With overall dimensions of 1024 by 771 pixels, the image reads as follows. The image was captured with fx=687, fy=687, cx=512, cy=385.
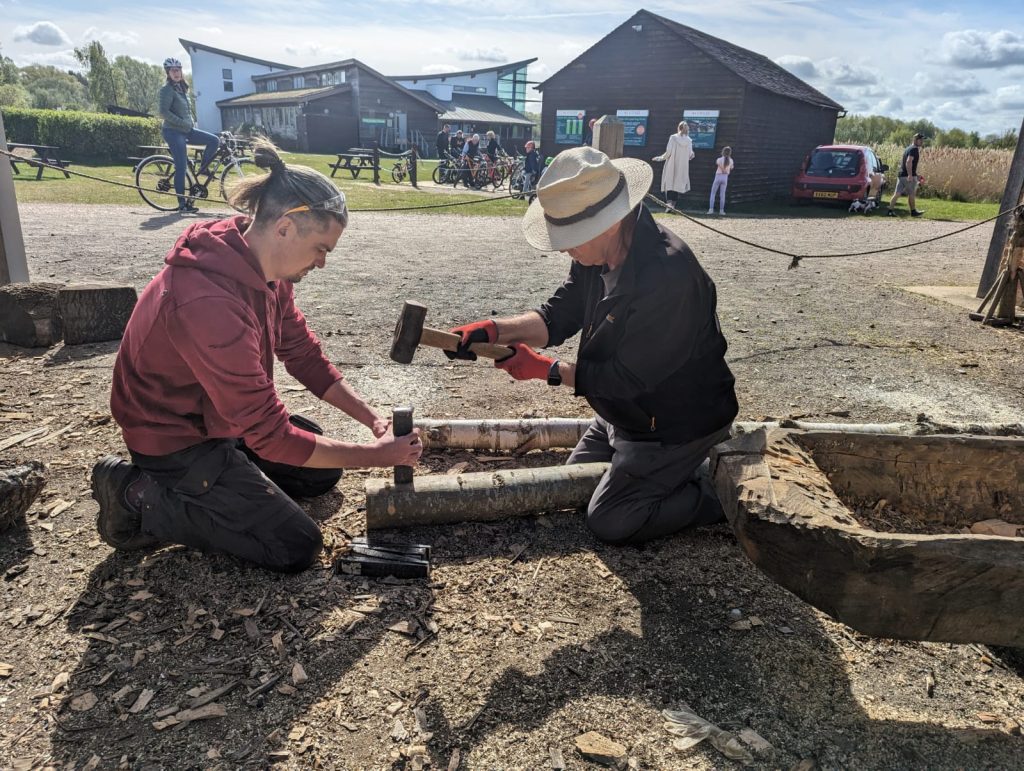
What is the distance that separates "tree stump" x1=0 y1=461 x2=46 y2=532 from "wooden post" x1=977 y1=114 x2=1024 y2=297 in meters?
8.89

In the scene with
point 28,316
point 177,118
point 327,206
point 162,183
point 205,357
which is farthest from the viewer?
point 162,183

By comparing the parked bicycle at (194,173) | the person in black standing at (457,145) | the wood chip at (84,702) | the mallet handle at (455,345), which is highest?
the person in black standing at (457,145)

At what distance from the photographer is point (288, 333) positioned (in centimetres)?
330

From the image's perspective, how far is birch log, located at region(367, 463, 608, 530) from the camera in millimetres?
3176

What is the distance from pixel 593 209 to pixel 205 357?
5.39 feet

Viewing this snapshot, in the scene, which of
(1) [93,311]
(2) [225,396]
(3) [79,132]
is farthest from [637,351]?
(3) [79,132]

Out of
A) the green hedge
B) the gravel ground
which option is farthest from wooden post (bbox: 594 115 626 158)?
the green hedge

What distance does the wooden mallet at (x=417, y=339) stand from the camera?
10.3ft

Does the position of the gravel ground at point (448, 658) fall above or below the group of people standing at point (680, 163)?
below

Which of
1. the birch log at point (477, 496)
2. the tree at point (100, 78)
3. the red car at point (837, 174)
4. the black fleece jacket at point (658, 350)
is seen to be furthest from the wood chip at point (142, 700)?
the tree at point (100, 78)

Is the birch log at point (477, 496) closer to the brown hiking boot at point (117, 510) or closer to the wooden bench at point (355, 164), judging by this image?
the brown hiking boot at point (117, 510)

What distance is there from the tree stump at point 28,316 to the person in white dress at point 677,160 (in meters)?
14.0

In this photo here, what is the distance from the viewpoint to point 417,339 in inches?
127

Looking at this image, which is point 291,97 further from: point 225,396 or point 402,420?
point 225,396
